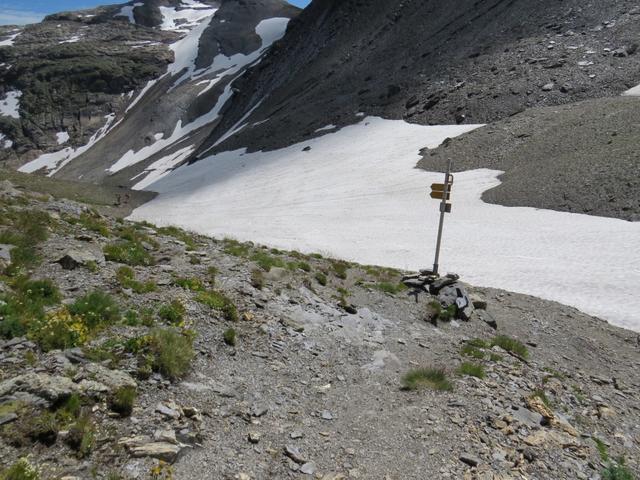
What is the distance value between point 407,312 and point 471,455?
5.68 m

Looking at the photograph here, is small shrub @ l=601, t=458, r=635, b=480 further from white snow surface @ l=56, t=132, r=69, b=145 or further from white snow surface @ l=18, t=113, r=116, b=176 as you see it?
white snow surface @ l=56, t=132, r=69, b=145

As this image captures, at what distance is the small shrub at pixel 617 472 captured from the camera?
7.27 m

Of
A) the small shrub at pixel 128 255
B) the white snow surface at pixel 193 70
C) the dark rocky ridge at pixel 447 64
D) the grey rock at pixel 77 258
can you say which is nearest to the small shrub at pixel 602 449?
the small shrub at pixel 128 255

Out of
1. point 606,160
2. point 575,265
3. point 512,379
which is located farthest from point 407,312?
point 606,160

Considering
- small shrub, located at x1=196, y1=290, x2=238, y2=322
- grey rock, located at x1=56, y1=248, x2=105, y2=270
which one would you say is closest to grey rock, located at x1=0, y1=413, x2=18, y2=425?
small shrub, located at x1=196, y1=290, x2=238, y2=322

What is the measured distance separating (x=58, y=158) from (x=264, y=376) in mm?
118490

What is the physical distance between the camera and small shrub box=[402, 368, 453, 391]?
8.71m

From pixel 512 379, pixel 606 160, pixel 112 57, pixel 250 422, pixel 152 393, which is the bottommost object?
pixel 512 379

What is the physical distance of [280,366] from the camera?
855cm

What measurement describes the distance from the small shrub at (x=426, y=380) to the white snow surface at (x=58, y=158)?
10748cm

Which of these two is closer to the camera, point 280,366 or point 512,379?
point 280,366

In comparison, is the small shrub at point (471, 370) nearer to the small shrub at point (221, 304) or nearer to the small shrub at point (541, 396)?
the small shrub at point (541, 396)

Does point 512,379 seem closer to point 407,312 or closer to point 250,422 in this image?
point 407,312

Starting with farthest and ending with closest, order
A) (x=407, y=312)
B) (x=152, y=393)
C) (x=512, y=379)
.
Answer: (x=407, y=312)
(x=512, y=379)
(x=152, y=393)
